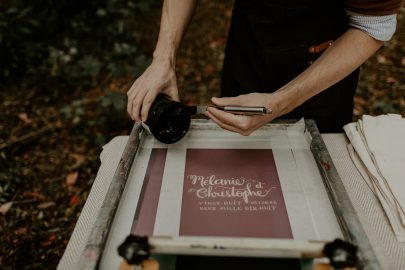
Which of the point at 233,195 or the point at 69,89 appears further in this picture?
the point at 69,89

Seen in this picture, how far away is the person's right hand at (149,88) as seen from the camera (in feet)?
3.79

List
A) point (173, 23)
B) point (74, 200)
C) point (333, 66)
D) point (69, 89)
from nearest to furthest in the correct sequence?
point (333, 66), point (173, 23), point (74, 200), point (69, 89)

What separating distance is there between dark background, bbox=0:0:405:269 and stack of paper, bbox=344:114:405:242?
1730 mm

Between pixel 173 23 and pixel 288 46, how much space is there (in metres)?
0.43

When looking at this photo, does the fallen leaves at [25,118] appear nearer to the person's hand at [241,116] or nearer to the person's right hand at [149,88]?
the person's right hand at [149,88]

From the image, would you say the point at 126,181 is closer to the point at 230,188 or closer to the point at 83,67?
the point at 230,188

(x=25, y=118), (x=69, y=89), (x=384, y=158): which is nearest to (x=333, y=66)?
(x=384, y=158)

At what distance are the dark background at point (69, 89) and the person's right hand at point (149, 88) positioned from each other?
1390mm

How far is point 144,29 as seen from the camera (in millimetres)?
4098

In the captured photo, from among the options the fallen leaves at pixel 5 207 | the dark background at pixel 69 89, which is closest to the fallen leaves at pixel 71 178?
the dark background at pixel 69 89

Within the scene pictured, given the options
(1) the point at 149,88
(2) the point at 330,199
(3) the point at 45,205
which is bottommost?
(2) the point at 330,199

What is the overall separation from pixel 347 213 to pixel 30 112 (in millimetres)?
2822

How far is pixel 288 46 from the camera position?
1.38 m

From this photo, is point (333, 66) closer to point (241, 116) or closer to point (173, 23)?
point (241, 116)
